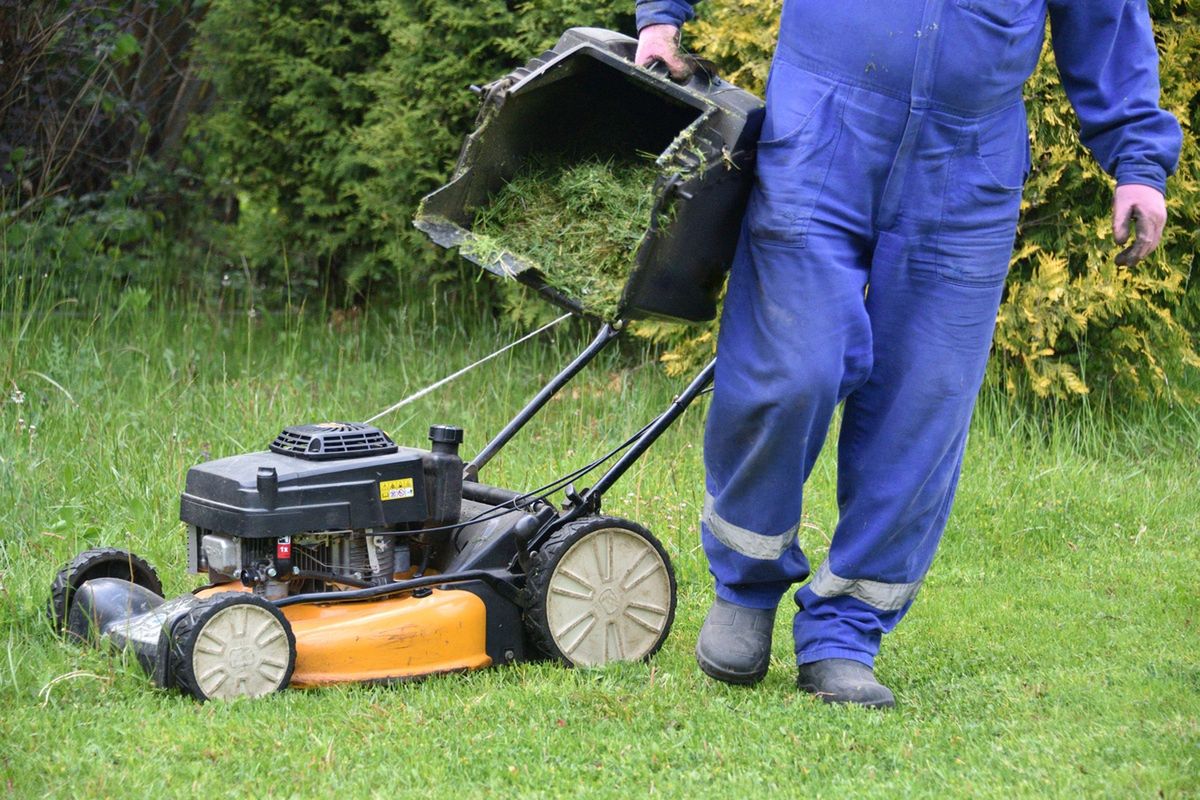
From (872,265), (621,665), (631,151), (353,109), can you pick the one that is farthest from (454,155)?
(872,265)

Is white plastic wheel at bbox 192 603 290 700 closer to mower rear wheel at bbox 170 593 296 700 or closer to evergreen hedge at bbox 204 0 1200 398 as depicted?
mower rear wheel at bbox 170 593 296 700

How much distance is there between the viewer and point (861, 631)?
3.45m

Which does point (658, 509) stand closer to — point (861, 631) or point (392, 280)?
point (861, 631)

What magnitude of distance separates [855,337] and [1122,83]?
0.88m

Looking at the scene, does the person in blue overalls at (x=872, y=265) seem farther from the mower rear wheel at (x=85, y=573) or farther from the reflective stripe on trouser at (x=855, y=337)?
the mower rear wheel at (x=85, y=573)

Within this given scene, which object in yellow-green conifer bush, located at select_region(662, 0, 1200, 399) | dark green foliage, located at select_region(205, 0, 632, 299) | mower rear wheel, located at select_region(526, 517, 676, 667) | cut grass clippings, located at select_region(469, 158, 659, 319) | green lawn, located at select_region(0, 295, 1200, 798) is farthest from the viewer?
dark green foliage, located at select_region(205, 0, 632, 299)

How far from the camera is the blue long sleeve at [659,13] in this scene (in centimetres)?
334

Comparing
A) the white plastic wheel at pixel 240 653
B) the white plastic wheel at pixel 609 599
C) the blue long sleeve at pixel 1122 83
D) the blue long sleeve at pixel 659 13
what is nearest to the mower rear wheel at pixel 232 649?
the white plastic wheel at pixel 240 653

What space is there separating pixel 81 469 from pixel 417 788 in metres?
2.66

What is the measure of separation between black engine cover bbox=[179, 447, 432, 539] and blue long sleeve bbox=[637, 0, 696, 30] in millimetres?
1167

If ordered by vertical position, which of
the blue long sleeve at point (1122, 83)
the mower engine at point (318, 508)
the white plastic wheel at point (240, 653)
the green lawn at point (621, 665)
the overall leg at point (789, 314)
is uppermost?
the blue long sleeve at point (1122, 83)

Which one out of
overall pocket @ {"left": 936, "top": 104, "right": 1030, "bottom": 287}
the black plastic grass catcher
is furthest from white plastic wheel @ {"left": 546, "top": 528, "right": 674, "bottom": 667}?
overall pocket @ {"left": 936, "top": 104, "right": 1030, "bottom": 287}

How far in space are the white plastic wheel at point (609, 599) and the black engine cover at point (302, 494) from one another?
15.7 inches

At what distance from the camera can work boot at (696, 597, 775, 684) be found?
3.47 m
